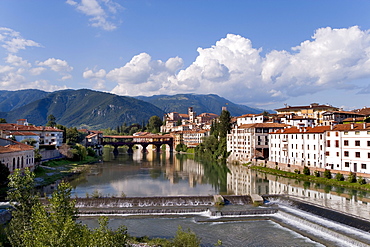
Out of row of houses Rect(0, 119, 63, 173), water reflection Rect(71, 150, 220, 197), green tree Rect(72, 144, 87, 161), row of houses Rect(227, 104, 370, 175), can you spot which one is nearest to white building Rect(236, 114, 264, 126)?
row of houses Rect(227, 104, 370, 175)

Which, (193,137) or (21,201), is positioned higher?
(193,137)

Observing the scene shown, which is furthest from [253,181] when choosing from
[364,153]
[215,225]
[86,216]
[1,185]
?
[1,185]

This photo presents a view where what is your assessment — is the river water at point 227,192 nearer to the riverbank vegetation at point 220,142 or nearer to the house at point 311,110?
the riverbank vegetation at point 220,142

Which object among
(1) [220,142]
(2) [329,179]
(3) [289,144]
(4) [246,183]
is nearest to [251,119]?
(1) [220,142]

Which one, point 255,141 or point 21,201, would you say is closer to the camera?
point 21,201

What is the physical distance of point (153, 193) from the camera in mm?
36812

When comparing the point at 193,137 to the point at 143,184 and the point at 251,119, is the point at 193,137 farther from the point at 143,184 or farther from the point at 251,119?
the point at 143,184

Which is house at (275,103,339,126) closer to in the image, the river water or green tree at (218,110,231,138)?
green tree at (218,110,231,138)

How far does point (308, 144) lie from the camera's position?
4809 cm

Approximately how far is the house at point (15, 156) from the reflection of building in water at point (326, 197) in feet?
107

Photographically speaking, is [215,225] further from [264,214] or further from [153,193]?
[153,193]

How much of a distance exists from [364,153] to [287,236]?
72.8 ft

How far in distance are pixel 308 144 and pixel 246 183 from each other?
12278 mm

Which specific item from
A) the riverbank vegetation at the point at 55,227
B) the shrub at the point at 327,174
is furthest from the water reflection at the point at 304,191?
the riverbank vegetation at the point at 55,227
